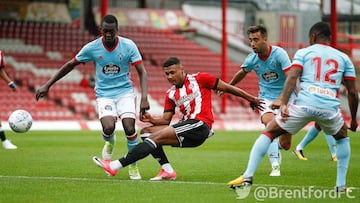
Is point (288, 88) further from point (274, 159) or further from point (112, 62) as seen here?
point (112, 62)

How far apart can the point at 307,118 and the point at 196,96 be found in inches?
83.4

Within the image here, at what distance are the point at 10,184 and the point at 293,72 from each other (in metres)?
4.11

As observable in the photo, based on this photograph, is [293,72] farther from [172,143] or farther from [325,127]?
[172,143]

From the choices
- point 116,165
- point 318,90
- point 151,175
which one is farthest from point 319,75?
point 151,175

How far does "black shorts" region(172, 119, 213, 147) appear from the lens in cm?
1162

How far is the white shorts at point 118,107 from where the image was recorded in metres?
12.9

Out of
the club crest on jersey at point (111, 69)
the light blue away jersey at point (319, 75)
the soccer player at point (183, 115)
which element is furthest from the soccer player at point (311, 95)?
the club crest on jersey at point (111, 69)

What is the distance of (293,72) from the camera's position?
10102 millimetres

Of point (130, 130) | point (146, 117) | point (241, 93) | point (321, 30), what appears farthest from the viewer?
point (130, 130)

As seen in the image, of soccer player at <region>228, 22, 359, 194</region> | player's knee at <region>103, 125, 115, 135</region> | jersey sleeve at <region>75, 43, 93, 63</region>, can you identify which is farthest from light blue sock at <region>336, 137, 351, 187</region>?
jersey sleeve at <region>75, 43, 93, 63</region>

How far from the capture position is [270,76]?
544 inches

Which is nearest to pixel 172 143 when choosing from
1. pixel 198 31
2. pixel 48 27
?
pixel 48 27

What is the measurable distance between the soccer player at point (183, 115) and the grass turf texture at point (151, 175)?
1.52 ft

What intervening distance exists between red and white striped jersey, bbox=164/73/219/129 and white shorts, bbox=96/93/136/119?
47.8 inches
